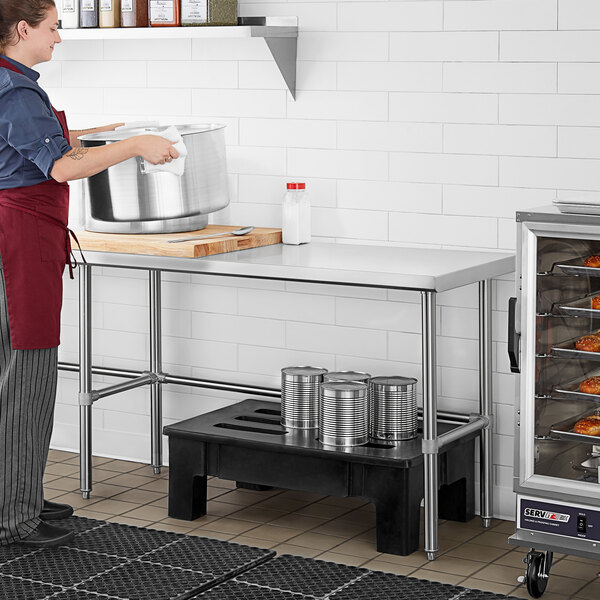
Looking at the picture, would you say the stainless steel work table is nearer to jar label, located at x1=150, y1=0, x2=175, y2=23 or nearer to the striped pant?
the striped pant

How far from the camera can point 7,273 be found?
3746 mm

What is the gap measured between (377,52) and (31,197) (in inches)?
55.1

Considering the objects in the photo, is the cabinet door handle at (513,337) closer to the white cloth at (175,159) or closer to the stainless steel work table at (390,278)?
the stainless steel work table at (390,278)

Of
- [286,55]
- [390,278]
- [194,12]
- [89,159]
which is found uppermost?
[194,12]

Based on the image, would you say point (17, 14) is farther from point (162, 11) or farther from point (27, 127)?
point (162, 11)

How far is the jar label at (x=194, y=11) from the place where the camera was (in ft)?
14.2

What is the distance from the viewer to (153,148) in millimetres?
3746

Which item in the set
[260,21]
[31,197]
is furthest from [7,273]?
[260,21]

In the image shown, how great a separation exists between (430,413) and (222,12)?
1694mm

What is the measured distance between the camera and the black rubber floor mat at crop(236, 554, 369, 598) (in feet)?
11.7

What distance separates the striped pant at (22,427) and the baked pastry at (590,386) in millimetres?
1718

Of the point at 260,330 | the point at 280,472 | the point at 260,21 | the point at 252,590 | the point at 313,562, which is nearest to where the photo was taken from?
the point at 252,590

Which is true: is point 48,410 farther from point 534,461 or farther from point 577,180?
point 577,180

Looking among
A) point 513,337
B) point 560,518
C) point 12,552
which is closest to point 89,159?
point 12,552
